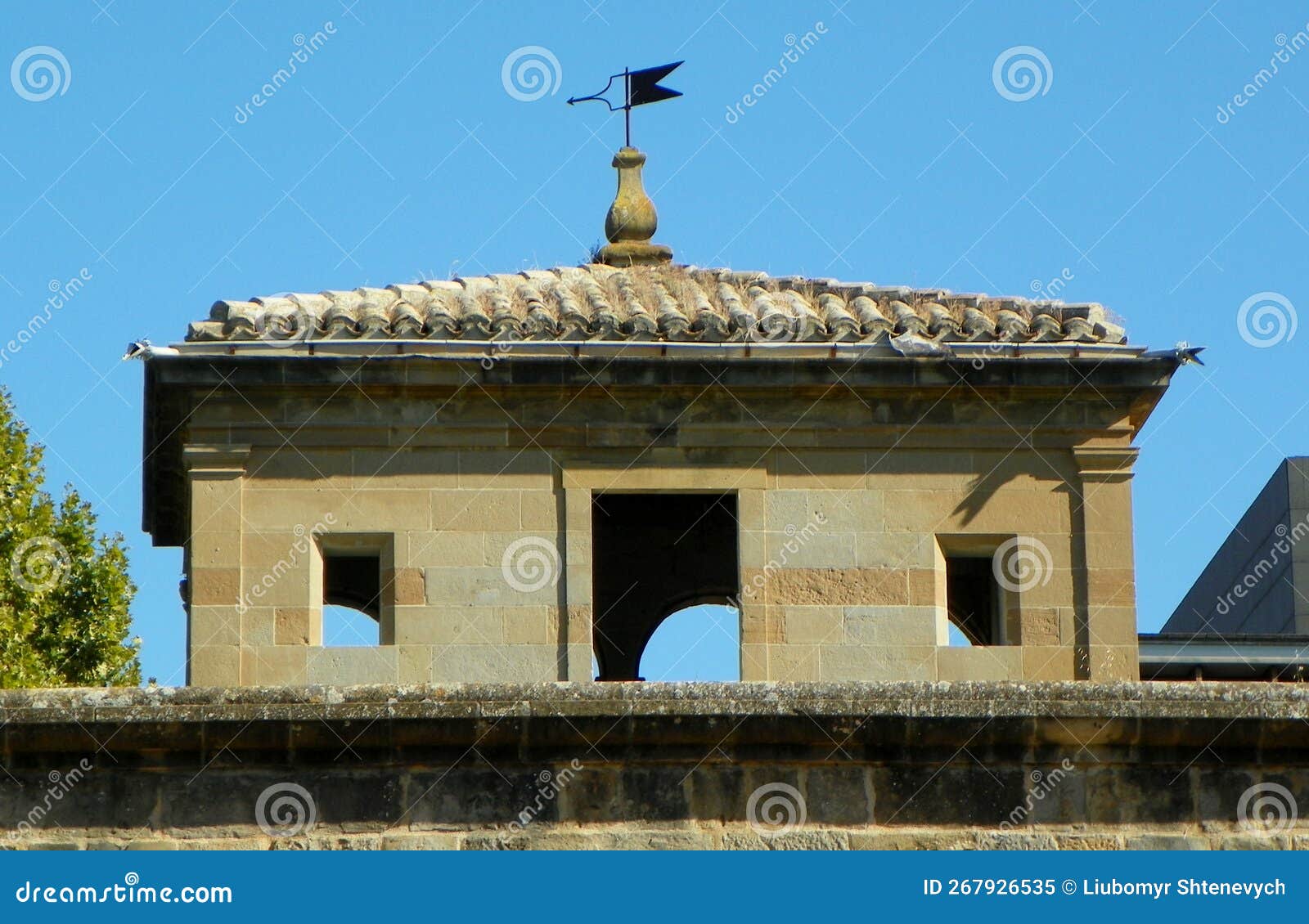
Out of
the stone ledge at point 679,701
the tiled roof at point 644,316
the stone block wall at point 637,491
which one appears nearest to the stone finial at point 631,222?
the tiled roof at point 644,316

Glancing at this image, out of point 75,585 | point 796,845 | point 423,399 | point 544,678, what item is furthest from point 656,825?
point 75,585

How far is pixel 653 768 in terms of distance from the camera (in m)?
11.4

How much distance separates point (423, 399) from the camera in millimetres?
17750

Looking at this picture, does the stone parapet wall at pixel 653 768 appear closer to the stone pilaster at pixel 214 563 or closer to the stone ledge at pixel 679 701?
the stone ledge at pixel 679 701

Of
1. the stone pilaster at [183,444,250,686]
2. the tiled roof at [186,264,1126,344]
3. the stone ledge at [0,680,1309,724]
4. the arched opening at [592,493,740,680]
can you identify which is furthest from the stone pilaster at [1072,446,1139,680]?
the stone ledge at [0,680,1309,724]

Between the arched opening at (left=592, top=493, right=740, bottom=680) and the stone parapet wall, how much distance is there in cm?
1004

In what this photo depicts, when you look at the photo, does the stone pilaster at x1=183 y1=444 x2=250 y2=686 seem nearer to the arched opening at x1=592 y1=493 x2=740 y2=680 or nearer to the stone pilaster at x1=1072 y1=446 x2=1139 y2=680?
the arched opening at x1=592 y1=493 x2=740 y2=680

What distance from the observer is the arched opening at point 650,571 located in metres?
21.5

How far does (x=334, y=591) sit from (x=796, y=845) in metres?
9.64

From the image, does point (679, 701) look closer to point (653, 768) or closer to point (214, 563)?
point (653, 768)

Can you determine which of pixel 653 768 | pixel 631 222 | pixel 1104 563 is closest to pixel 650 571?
pixel 631 222

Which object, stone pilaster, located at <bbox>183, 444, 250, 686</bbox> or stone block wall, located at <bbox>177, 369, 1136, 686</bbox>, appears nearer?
stone pilaster, located at <bbox>183, 444, 250, 686</bbox>

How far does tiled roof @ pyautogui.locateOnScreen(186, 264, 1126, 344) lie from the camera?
17.9 metres

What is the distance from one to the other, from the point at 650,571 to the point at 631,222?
293cm
